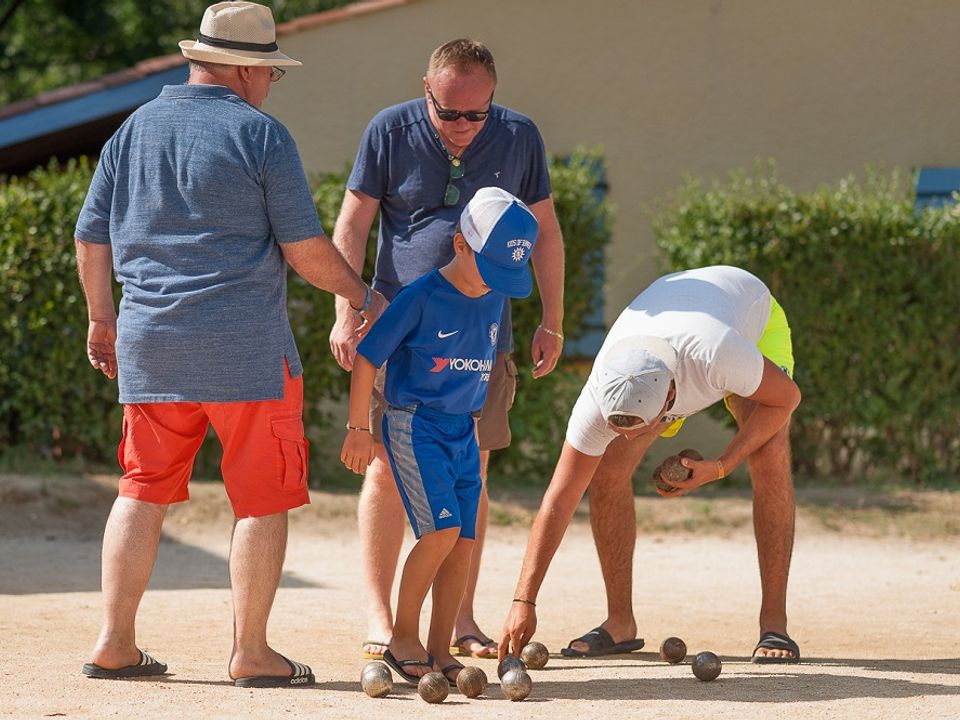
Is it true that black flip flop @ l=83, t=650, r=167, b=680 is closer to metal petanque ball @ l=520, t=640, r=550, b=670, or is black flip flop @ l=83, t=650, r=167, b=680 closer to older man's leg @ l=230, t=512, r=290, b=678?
older man's leg @ l=230, t=512, r=290, b=678

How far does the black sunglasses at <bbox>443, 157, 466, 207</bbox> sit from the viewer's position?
5.41 m

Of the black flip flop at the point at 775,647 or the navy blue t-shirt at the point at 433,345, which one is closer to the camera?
the navy blue t-shirt at the point at 433,345

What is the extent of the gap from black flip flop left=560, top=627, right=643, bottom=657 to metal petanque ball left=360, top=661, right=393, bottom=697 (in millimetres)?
1170

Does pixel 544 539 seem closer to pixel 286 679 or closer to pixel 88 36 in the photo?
pixel 286 679

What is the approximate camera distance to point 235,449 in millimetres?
4688

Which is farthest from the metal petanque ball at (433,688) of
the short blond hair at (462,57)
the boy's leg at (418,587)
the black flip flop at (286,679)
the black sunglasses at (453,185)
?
the short blond hair at (462,57)

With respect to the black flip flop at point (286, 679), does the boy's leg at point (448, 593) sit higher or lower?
higher

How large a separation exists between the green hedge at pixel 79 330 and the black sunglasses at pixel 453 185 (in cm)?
456

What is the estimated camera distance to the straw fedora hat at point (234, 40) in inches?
184

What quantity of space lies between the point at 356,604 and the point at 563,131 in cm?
621

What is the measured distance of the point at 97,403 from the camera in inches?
400

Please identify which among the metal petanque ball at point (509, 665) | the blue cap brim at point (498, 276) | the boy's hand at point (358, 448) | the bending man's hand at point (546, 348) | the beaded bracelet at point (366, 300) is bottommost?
the metal petanque ball at point (509, 665)

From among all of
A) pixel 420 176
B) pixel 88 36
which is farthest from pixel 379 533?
pixel 88 36

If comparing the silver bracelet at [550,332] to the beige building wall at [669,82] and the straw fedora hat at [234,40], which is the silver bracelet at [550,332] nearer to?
the straw fedora hat at [234,40]
